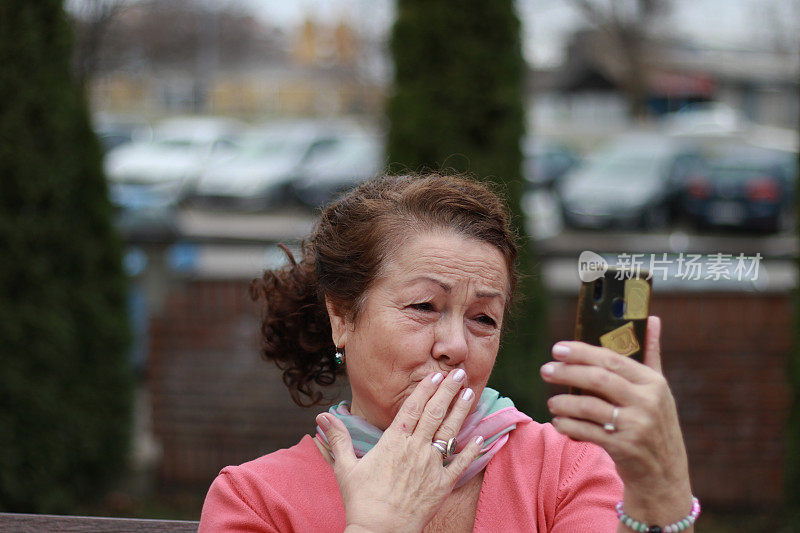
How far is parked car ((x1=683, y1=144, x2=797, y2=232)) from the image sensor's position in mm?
14867

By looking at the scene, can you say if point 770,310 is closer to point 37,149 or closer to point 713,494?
point 713,494

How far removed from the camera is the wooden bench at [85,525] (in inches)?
87.7

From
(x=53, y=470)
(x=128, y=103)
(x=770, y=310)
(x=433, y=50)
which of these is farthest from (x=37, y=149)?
(x=128, y=103)

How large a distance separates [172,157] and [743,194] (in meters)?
11.9

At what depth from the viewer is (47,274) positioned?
4406 mm

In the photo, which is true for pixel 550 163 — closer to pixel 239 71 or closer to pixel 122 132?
pixel 122 132

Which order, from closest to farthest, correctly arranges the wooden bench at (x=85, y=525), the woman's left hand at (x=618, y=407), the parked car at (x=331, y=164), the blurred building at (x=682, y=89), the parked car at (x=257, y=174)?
1. the woman's left hand at (x=618, y=407)
2. the wooden bench at (x=85, y=525)
3. the parked car at (x=331, y=164)
4. the parked car at (x=257, y=174)
5. the blurred building at (x=682, y=89)

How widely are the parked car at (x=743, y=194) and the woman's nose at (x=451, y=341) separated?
14308 millimetres

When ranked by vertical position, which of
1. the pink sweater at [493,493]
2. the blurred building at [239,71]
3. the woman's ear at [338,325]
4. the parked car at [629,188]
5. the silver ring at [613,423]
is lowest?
the parked car at [629,188]

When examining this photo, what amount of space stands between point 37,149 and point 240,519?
126 inches

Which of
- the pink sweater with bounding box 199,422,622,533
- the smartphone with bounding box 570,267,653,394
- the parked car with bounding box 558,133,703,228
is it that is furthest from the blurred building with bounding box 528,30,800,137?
the smartphone with bounding box 570,267,653,394

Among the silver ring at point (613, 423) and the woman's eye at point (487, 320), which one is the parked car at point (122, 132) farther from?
the silver ring at point (613, 423)

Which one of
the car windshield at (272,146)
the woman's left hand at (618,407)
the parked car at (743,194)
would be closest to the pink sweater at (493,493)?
the woman's left hand at (618,407)

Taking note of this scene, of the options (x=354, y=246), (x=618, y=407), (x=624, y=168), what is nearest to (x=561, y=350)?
(x=618, y=407)
